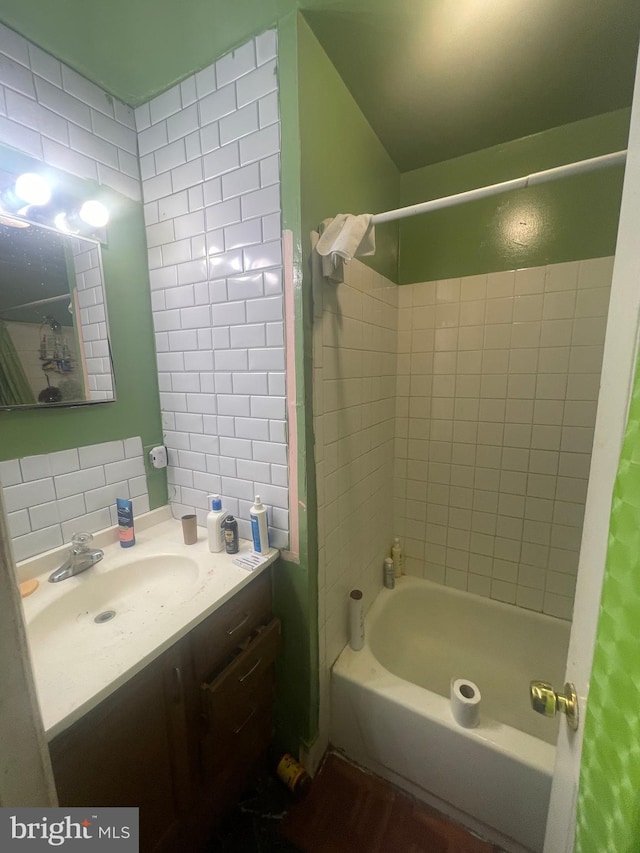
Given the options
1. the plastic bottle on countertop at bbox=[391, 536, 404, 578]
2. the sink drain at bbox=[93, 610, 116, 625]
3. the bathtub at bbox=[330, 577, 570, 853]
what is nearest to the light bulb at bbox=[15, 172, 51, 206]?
the sink drain at bbox=[93, 610, 116, 625]

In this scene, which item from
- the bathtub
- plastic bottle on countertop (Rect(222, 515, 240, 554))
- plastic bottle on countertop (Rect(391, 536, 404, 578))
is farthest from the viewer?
plastic bottle on countertop (Rect(391, 536, 404, 578))

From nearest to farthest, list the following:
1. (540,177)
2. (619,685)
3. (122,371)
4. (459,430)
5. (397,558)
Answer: (619,685), (540,177), (122,371), (459,430), (397,558)

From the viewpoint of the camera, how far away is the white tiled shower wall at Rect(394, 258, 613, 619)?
1.44 m

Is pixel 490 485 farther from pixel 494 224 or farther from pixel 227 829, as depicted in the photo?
pixel 227 829

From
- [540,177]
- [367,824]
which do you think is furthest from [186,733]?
[540,177]

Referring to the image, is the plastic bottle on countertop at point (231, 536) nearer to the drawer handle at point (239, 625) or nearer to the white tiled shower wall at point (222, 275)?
the white tiled shower wall at point (222, 275)

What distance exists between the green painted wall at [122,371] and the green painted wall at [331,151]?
726 mm

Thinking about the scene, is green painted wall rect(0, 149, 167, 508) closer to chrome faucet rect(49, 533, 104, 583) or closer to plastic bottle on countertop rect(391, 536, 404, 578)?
chrome faucet rect(49, 533, 104, 583)

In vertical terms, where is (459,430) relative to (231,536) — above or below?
above

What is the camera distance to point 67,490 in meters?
1.11

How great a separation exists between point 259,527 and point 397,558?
1067mm

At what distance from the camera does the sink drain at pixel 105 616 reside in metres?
0.99

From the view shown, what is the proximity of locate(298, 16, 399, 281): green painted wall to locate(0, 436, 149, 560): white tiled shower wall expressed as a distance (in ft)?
3.34

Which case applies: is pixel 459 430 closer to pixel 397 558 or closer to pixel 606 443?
pixel 397 558
